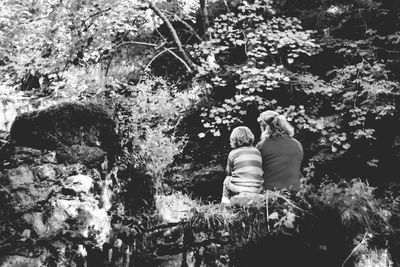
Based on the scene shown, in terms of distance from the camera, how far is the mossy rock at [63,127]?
4531mm

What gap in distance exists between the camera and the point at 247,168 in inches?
173

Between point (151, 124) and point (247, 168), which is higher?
point (151, 124)

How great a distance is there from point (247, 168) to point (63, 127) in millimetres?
2580

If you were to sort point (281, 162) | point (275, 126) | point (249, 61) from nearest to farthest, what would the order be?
point (281, 162) < point (275, 126) < point (249, 61)

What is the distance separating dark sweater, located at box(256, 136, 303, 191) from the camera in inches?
167

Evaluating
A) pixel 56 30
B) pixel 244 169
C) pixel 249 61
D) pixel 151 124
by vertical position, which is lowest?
pixel 244 169

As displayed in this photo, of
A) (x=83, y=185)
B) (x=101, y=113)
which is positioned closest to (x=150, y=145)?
(x=101, y=113)

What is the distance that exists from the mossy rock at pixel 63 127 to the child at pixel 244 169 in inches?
72.4

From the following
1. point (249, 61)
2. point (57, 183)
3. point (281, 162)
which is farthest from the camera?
point (249, 61)

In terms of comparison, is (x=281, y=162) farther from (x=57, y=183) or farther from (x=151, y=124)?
(x=151, y=124)

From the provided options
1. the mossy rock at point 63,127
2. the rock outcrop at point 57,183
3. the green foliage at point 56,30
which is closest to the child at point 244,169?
the rock outcrop at point 57,183

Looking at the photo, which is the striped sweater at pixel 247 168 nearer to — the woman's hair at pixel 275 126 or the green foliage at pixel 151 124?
the woman's hair at pixel 275 126

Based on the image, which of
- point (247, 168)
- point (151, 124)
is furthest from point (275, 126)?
point (151, 124)

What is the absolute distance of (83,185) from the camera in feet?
13.9
